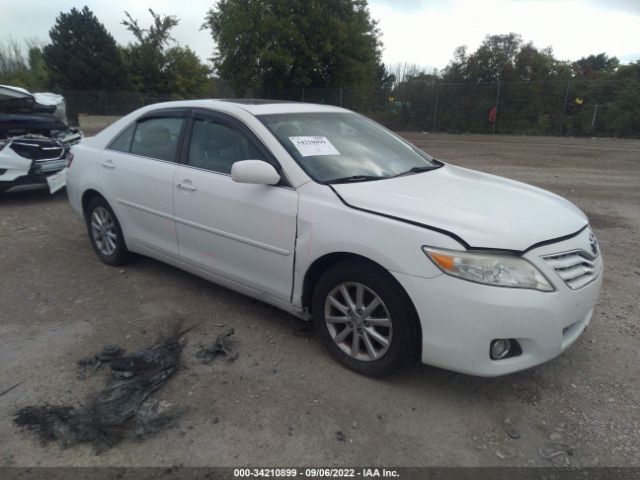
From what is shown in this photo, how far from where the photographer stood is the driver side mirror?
3109 mm

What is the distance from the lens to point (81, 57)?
36.0 m

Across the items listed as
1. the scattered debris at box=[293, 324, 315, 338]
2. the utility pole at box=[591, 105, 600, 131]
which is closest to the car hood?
the scattered debris at box=[293, 324, 315, 338]

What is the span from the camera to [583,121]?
65.3ft

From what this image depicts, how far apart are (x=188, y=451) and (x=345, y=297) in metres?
1.20

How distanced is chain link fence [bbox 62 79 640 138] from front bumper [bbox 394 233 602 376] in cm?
2009

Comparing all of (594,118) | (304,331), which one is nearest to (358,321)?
(304,331)

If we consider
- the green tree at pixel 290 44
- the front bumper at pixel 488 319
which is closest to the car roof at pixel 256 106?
the front bumper at pixel 488 319

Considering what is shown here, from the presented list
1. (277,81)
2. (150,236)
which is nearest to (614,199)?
(150,236)

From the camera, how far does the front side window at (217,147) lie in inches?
137

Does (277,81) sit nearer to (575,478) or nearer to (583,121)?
(583,121)

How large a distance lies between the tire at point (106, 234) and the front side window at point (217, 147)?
1.30 metres

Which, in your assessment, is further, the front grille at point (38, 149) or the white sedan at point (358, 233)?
the front grille at point (38, 149)

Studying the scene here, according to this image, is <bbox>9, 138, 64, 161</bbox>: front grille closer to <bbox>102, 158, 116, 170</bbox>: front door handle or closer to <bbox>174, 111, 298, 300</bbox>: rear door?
<bbox>102, 158, 116, 170</bbox>: front door handle

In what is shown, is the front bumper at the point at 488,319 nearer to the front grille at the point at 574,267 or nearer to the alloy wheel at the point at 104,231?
the front grille at the point at 574,267
